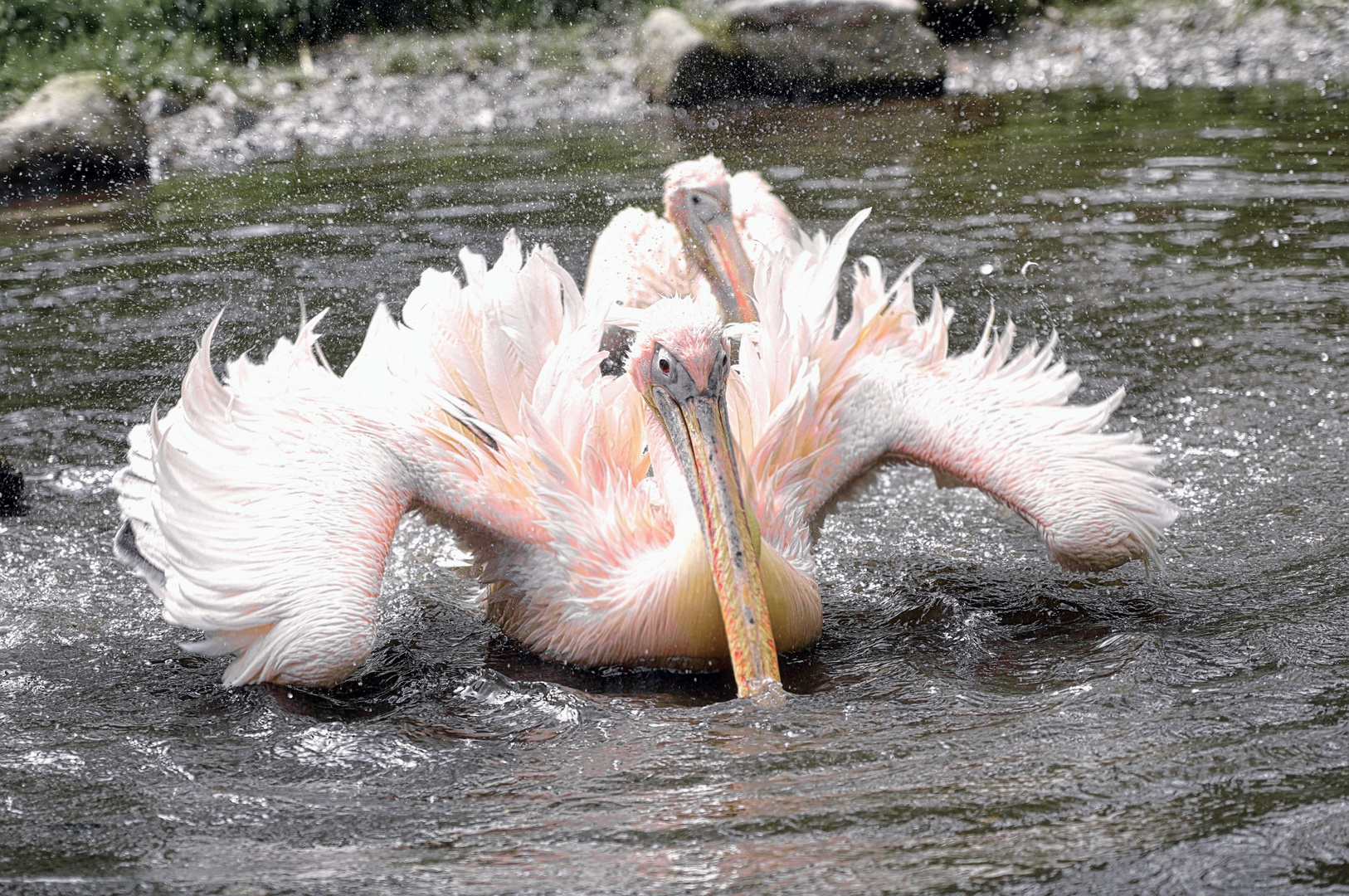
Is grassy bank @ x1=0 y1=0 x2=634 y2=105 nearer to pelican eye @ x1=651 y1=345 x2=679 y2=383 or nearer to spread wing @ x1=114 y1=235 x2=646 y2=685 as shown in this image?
spread wing @ x1=114 y1=235 x2=646 y2=685

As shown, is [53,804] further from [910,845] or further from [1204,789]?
[1204,789]

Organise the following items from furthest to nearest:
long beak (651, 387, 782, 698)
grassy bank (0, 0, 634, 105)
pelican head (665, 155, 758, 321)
→ 1. grassy bank (0, 0, 634, 105)
2. pelican head (665, 155, 758, 321)
3. long beak (651, 387, 782, 698)

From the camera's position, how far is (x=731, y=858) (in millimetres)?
2861

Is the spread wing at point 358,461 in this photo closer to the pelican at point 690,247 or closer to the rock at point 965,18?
the pelican at point 690,247

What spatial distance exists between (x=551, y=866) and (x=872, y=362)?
84.2 inches

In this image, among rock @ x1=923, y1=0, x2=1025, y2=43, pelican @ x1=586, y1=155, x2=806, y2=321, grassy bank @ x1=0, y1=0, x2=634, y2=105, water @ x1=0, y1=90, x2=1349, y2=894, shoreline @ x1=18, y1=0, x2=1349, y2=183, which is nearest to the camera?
water @ x1=0, y1=90, x2=1349, y2=894

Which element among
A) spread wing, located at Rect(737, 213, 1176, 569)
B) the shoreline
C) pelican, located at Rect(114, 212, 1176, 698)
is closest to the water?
pelican, located at Rect(114, 212, 1176, 698)

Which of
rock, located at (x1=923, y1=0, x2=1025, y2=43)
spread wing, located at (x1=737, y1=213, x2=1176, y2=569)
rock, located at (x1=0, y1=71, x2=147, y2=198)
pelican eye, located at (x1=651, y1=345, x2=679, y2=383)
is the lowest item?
spread wing, located at (x1=737, y1=213, x2=1176, y2=569)

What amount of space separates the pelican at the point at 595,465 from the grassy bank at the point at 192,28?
1059 cm

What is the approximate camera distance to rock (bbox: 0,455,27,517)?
5.34 meters

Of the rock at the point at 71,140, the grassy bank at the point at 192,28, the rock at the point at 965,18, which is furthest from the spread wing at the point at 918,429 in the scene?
the rock at the point at 965,18

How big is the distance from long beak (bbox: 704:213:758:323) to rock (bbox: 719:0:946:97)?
7405mm

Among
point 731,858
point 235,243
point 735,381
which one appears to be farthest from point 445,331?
point 235,243

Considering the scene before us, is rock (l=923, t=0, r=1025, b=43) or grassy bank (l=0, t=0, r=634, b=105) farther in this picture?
rock (l=923, t=0, r=1025, b=43)
